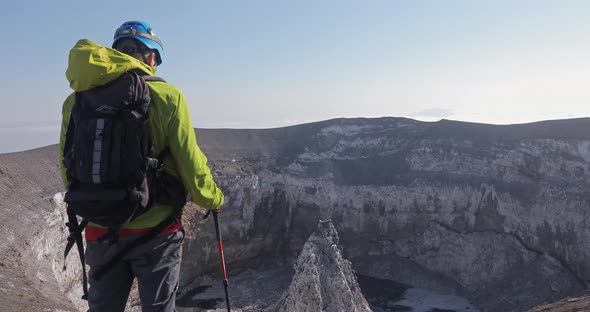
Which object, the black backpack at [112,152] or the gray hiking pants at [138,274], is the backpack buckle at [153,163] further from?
the gray hiking pants at [138,274]

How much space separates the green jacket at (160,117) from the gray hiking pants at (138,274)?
0.21m

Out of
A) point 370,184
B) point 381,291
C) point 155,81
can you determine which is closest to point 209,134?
point 370,184

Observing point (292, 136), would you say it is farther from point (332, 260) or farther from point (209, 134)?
point (332, 260)

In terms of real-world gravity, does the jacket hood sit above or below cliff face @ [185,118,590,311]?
above

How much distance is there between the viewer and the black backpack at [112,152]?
3348mm

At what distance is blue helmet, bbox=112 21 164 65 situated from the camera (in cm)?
394

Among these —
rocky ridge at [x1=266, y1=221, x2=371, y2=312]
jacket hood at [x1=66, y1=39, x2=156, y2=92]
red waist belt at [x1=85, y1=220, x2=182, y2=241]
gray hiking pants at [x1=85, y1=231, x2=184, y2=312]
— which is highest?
jacket hood at [x1=66, y1=39, x2=156, y2=92]

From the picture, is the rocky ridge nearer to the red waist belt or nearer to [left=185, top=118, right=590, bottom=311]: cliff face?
the red waist belt

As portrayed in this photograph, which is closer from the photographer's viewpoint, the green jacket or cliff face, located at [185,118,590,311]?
the green jacket

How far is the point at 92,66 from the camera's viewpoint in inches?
130

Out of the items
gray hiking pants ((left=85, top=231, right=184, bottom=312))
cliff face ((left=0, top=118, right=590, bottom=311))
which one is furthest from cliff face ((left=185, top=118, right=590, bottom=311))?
gray hiking pants ((left=85, top=231, right=184, bottom=312))

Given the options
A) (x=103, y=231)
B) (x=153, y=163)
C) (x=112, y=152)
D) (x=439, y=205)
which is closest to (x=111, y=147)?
(x=112, y=152)

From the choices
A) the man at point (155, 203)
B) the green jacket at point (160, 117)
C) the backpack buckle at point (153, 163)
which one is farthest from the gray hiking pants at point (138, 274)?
the backpack buckle at point (153, 163)

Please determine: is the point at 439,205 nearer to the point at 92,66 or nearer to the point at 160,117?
the point at 160,117
